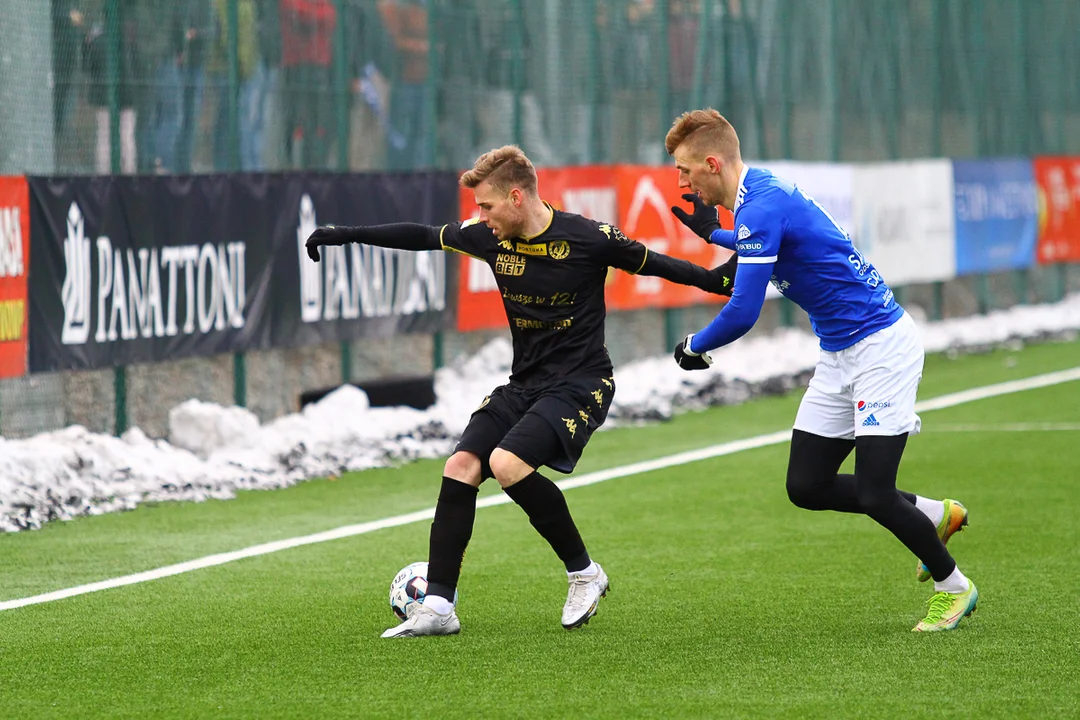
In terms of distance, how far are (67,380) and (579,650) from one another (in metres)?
6.15

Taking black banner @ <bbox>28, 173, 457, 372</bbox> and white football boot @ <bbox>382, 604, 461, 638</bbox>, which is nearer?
white football boot @ <bbox>382, 604, 461, 638</bbox>

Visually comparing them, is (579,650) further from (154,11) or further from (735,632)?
(154,11)

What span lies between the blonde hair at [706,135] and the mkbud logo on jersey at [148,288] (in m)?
5.72

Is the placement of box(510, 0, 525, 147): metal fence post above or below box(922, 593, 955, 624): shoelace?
above

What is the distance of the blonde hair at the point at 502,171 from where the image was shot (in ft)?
22.3

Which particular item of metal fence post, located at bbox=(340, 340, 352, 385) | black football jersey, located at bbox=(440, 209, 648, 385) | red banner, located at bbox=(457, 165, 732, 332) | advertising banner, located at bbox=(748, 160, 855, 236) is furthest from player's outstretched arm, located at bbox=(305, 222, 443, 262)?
advertising banner, located at bbox=(748, 160, 855, 236)

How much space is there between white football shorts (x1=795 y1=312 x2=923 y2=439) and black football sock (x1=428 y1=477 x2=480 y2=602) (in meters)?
1.38

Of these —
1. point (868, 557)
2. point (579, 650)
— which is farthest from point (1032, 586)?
point (579, 650)

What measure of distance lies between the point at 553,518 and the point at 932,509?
1579mm

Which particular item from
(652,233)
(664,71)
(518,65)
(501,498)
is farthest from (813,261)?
(664,71)

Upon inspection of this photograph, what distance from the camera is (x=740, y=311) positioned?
6492mm

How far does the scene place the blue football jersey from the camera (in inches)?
258

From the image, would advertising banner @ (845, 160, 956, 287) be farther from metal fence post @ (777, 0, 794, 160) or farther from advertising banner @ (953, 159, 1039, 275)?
metal fence post @ (777, 0, 794, 160)

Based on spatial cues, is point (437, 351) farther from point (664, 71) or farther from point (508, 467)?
point (508, 467)
